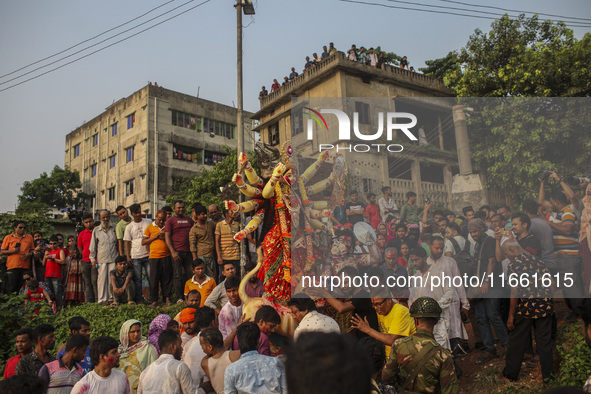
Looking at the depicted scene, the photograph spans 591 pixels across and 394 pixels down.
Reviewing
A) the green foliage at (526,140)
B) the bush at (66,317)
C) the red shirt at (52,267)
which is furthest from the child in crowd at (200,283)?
the green foliage at (526,140)

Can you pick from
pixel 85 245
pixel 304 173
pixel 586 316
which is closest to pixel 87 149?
pixel 85 245

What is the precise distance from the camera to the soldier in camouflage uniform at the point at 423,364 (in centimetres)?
386

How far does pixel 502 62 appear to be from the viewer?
16.1 m

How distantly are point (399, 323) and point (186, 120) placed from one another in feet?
105

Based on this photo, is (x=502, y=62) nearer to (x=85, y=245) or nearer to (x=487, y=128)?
(x=487, y=128)

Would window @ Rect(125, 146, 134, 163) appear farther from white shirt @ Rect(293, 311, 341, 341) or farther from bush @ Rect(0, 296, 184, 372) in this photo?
white shirt @ Rect(293, 311, 341, 341)

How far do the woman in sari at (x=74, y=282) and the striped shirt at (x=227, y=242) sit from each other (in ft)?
12.2

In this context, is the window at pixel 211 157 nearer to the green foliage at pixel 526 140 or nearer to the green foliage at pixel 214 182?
the green foliage at pixel 214 182

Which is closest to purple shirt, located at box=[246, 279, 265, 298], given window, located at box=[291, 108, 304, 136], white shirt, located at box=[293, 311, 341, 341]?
white shirt, located at box=[293, 311, 341, 341]

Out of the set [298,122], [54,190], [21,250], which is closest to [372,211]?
[298,122]

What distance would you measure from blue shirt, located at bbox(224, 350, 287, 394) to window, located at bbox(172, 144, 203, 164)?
31627 mm

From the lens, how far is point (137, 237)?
10133mm

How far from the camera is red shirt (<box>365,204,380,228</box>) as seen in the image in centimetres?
678

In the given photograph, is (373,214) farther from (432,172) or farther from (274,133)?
(274,133)
